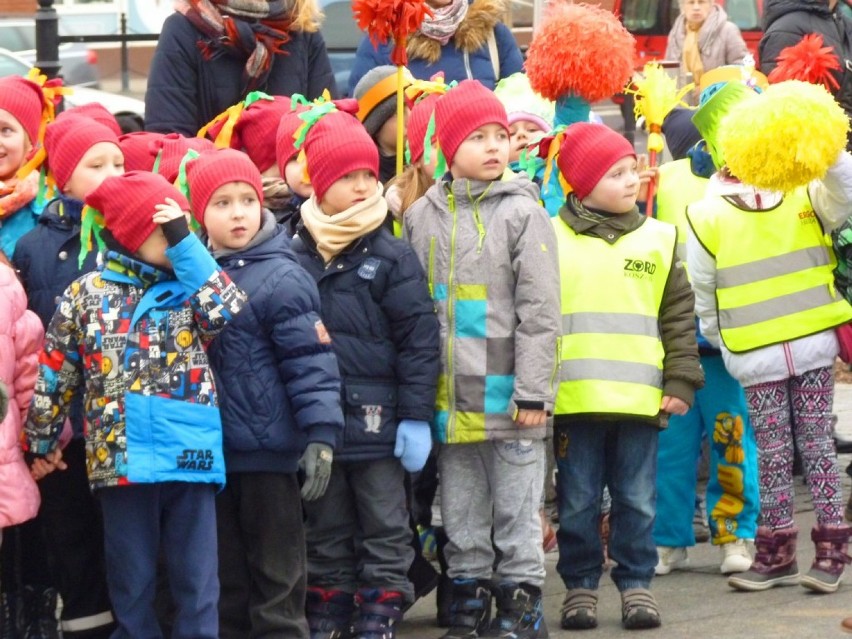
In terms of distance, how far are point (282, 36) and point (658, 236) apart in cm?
177

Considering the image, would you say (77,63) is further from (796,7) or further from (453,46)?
(453,46)

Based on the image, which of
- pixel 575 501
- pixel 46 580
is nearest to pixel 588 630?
pixel 575 501

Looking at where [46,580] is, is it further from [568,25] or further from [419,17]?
[568,25]

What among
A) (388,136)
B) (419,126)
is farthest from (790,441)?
(388,136)

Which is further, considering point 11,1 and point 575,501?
point 11,1

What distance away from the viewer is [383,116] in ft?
22.4

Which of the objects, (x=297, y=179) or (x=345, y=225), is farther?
(x=297, y=179)

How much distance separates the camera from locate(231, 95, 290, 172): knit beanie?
6.49 m

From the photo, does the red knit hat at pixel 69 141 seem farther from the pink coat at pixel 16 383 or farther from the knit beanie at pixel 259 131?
the knit beanie at pixel 259 131

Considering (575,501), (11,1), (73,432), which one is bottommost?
(575,501)

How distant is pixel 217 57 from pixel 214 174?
149cm

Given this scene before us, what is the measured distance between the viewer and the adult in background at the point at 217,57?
6.74m

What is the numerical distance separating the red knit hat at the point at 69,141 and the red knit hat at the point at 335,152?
2.26ft

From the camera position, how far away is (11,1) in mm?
24625
